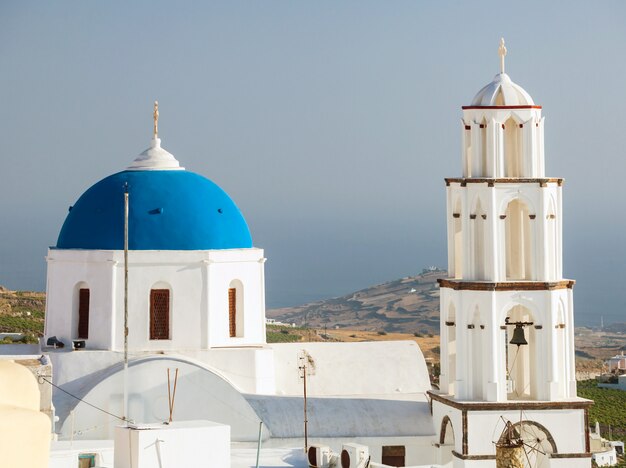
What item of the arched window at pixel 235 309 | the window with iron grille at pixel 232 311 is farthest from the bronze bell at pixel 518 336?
the window with iron grille at pixel 232 311

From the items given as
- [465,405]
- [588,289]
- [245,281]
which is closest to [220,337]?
[245,281]

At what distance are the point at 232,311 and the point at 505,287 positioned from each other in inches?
197

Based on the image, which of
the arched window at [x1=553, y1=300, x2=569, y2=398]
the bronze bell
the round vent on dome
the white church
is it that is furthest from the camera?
the bronze bell

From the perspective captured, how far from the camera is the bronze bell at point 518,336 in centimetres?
1858

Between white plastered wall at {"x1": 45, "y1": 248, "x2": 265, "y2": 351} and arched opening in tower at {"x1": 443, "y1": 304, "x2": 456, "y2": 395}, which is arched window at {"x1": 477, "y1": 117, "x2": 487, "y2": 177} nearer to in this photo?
arched opening in tower at {"x1": 443, "y1": 304, "x2": 456, "y2": 395}

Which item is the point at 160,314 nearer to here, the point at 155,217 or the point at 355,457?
the point at 155,217

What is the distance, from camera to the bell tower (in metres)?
18.2

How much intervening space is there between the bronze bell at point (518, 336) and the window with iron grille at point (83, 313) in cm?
728

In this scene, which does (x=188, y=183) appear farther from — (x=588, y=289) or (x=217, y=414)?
(x=588, y=289)

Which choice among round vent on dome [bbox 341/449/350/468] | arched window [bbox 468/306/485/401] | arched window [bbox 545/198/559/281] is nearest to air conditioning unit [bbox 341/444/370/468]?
round vent on dome [bbox 341/449/350/468]

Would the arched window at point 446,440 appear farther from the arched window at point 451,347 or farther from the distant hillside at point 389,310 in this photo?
the distant hillside at point 389,310

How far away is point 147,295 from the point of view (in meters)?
19.8

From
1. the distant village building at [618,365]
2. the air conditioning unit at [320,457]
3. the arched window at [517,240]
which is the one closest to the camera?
the air conditioning unit at [320,457]

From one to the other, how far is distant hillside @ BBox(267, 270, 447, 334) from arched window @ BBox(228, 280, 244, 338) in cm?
5493
